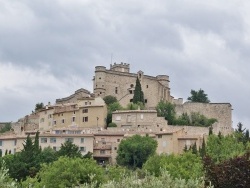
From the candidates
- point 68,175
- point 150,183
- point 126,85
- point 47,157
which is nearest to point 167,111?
point 126,85

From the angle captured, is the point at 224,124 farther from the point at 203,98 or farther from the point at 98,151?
the point at 98,151

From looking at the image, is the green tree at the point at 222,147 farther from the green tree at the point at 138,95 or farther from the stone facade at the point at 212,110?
the stone facade at the point at 212,110

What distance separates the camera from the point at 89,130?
8106 centimetres

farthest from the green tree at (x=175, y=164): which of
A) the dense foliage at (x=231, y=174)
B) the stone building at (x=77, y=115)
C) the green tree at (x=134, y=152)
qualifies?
the stone building at (x=77, y=115)

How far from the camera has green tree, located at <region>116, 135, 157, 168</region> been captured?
7112 centimetres

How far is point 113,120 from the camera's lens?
84.8 m

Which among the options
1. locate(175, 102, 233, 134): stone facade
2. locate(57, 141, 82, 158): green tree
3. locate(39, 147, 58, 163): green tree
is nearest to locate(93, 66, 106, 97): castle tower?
locate(175, 102, 233, 134): stone facade

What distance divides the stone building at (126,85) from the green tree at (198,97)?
3897 mm

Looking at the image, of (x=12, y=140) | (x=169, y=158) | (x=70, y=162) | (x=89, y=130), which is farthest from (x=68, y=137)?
(x=70, y=162)

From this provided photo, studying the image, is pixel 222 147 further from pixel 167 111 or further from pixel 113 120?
pixel 167 111

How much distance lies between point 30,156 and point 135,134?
59.4ft

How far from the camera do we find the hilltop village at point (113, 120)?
3024 inches

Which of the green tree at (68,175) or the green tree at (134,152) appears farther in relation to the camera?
the green tree at (134,152)

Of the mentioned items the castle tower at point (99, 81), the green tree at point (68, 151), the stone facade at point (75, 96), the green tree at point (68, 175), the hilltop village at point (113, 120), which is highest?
the castle tower at point (99, 81)
